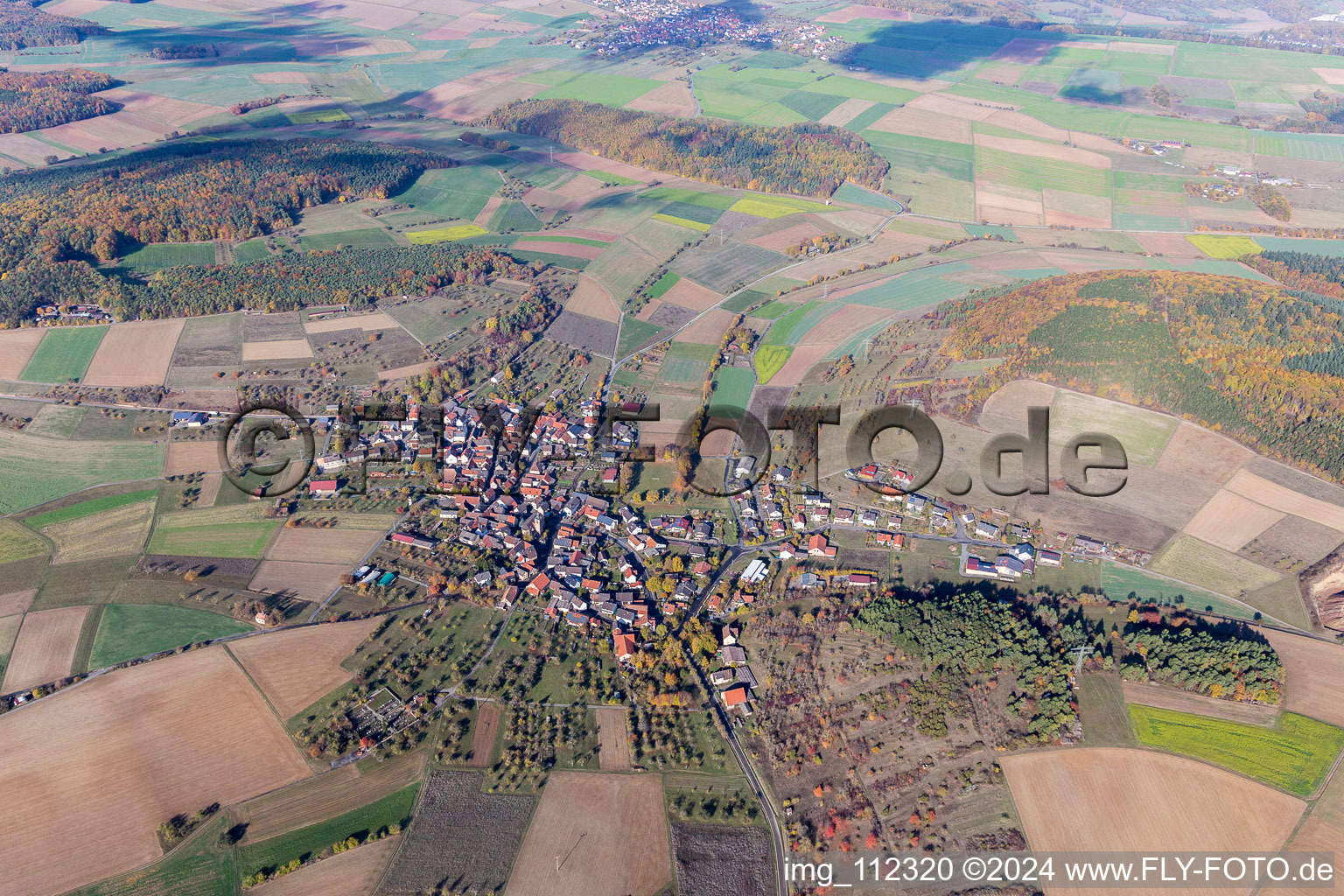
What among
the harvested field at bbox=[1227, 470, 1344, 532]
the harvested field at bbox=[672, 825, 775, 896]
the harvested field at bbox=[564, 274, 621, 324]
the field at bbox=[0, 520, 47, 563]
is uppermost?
the harvested field at bbox=[564, 274, 621, 324]

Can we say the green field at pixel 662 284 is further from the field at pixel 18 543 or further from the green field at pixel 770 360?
the field at pixel 18 543

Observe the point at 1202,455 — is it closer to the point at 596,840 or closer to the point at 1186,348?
the point at 1186,348

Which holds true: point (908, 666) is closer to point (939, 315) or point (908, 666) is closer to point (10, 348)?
point (939, 315)

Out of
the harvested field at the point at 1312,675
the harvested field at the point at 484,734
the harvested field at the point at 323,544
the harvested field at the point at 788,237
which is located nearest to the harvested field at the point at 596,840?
the harvested field at the point at 484,734

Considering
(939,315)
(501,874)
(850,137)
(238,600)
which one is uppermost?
(850,137)

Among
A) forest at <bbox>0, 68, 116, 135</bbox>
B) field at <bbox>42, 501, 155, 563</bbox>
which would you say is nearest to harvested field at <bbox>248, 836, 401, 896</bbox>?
field at <bbox>42, 501, 155, 563</bbox>

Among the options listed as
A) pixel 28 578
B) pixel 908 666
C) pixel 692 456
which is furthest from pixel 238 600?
pixel 908 666

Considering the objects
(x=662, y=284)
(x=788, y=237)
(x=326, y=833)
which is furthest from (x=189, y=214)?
(x=326, y=833)

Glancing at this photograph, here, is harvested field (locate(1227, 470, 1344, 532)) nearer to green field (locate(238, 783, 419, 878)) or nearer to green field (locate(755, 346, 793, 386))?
green field (locate(755, 346, 793, 386))
